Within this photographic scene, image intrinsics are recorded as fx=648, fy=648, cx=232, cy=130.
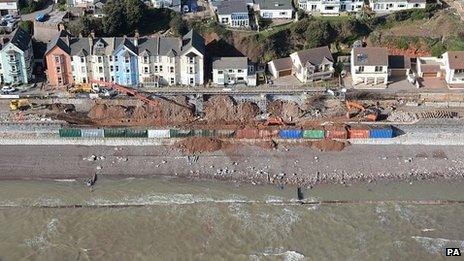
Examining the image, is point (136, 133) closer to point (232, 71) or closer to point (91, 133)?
point (91, 133)

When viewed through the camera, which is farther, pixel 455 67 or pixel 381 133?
pixel 455 67

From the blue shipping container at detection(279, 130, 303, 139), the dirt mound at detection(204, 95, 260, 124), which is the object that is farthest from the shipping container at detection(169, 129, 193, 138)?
the blue shipping container at detection(279, 130, 303, 139)

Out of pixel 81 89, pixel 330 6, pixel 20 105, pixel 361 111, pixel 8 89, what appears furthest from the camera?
pixel 330 6

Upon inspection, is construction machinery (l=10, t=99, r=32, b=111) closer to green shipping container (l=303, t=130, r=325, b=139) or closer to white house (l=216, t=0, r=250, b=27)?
white house (l=216, t=0, r=250, b=27)

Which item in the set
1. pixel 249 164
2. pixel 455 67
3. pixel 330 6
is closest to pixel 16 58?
pixel 249 164

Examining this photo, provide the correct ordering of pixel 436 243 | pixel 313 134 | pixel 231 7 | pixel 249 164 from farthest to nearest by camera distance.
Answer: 1. pixel 231 7
2. pixel 313 134
3. pixel 249 164
4. pixel 436 243
